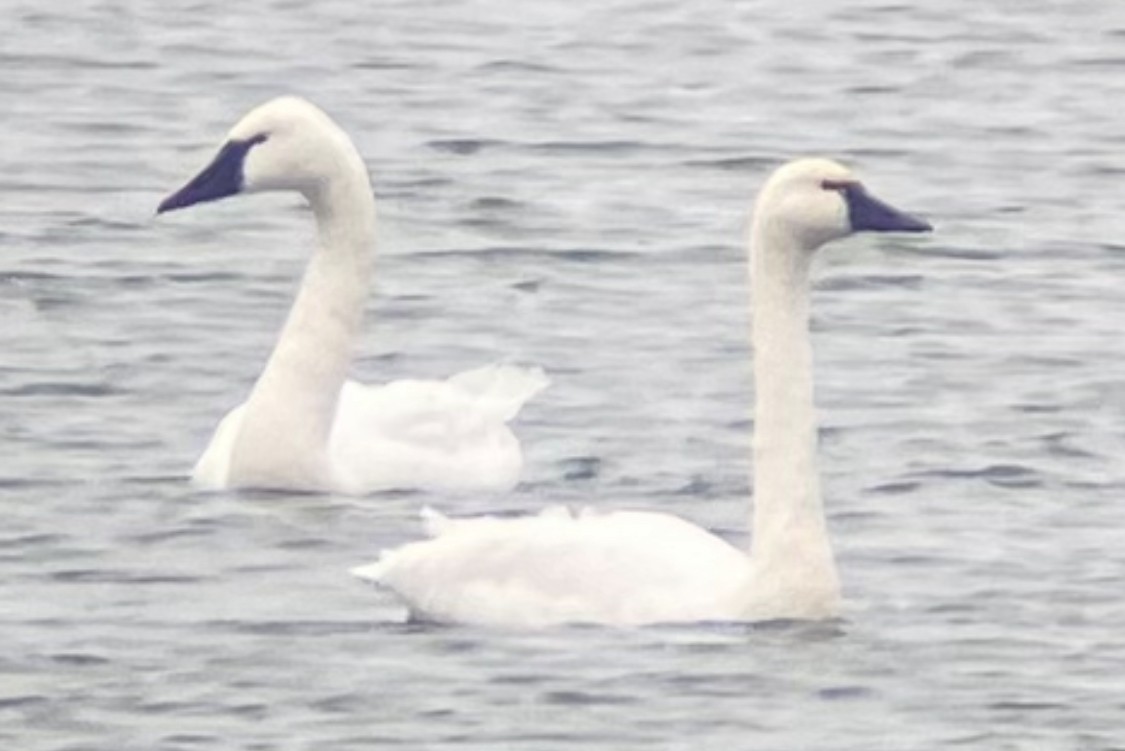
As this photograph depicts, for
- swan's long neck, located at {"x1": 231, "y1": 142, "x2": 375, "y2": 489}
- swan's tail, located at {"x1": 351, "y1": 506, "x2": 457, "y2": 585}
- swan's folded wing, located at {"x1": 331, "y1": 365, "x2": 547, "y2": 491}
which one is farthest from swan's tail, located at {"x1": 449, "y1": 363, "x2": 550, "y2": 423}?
swan's tail, located at {"x1": 351, "y1": 506, "x2": 457, "y2": 585}

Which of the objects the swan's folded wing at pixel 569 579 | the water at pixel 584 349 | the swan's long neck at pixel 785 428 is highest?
the swan's long neck at pixel 785 428

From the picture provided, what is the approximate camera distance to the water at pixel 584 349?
44.6ft

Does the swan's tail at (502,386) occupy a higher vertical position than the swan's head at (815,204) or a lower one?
lower

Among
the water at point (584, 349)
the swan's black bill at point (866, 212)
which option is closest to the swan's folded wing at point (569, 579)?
the water at point (584, 349)

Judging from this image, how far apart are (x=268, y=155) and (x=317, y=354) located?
671 mm

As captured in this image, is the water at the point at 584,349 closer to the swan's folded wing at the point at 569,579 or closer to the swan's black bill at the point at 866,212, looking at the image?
the swan's folded wing at the point at 569,579

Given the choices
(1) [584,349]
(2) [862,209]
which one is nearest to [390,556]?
(2) [862,209]

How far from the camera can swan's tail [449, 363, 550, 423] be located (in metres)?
16.6

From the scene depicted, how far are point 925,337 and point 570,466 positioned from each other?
7.89 feet

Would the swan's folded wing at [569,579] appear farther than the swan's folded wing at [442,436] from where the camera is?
No

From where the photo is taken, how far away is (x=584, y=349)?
18.3m

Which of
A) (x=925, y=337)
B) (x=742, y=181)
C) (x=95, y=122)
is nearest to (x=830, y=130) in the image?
(x=742, y=181)

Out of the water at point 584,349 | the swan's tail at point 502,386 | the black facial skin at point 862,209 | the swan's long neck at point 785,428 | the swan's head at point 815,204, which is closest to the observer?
the water at point 584,349

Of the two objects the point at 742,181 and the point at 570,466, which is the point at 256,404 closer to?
the point at 570,466
